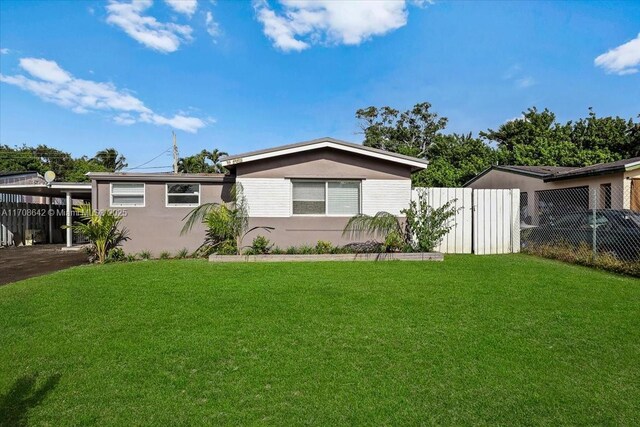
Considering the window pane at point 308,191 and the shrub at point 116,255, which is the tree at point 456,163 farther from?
the shrub at point 116,255

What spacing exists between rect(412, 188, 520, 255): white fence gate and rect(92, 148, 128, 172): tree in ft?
153

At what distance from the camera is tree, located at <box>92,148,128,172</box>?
153ft

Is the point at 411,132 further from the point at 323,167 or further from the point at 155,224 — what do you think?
the point at 155,224

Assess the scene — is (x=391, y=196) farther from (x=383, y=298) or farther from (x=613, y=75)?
(x=613, y=75)

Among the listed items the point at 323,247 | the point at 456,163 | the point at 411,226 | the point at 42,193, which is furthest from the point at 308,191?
the point at 456,163

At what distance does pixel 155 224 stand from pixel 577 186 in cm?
1582

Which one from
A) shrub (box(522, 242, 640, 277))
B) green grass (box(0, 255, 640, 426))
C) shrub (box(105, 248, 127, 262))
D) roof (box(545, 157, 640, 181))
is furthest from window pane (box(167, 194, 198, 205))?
roof (box(545, 157, 640, 181))

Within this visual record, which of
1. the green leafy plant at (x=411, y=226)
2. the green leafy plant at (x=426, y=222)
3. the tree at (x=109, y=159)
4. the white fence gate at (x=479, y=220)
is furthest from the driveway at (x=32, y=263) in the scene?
the tree at (x=109, y=159)

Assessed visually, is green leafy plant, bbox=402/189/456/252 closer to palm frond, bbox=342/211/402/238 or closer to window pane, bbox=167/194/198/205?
palm frond, bbox=342/211/402/238

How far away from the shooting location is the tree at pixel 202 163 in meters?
35.7

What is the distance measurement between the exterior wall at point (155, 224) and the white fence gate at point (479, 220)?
7.49 meters

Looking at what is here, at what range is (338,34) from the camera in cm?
1623

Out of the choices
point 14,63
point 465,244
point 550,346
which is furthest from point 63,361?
point 14,63

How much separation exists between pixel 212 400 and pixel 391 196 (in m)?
9.50
